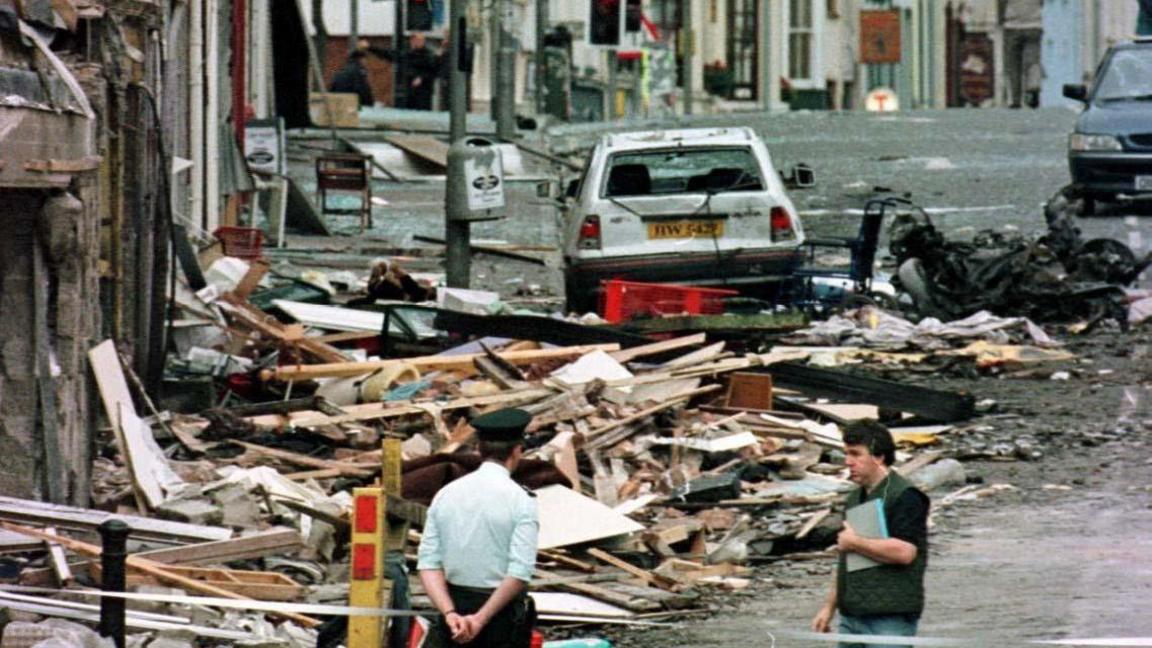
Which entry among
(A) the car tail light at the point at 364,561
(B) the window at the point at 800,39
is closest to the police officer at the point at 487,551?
(A) the car tail light at the point at 364,561

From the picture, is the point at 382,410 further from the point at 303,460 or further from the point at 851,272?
the point at 851,272

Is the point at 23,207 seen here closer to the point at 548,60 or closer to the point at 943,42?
the point at 548,60

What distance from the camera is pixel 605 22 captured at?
133ft

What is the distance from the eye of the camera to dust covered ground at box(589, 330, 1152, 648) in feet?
37.0

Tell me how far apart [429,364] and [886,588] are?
9.08 metres

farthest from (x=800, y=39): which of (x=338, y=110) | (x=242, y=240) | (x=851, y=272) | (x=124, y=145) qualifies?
(x=124, y=145)

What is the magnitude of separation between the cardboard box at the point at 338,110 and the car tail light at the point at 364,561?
32730 millimetres

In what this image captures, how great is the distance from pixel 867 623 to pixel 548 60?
50.9m

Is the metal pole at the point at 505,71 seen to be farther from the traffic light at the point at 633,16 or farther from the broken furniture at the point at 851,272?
the broken furniture at the point at 851,272

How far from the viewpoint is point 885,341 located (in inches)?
824

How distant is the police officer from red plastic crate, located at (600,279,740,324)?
12450 mm

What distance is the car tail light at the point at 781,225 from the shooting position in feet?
73.2

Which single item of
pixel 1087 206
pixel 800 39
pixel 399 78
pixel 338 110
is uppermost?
pixel 800 39

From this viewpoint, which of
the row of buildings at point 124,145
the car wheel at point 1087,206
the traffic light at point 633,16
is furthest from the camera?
the traffic light at point 633,16
